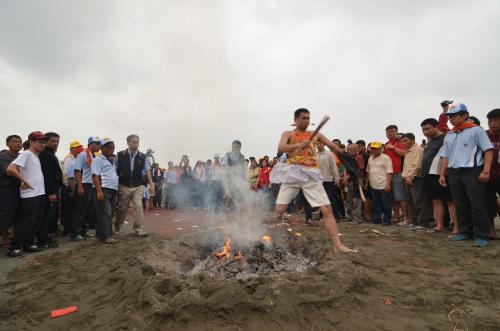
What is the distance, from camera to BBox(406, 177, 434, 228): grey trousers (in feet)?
23.7

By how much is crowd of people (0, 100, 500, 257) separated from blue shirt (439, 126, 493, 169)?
0.7 inches

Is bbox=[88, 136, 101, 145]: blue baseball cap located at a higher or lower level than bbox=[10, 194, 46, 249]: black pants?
higher

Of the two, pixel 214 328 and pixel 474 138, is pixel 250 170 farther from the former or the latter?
pixel 214 328

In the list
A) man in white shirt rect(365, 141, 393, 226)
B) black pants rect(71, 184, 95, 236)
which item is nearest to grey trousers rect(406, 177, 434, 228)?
man in white shirt rect(365, 141, 393, 226)

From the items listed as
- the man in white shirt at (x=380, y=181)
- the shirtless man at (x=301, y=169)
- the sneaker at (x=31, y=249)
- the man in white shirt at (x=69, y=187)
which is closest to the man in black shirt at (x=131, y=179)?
the man in white shirt at (x=69, y=187)

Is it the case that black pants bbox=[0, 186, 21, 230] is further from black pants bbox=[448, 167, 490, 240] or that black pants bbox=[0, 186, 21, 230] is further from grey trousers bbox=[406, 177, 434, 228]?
grey trousers bbox=[406, 177, 434, 228]

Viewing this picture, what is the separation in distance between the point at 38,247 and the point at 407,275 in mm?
6674

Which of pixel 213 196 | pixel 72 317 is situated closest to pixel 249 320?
pixel 72 317

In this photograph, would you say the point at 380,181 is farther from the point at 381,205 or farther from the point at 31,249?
the point at 31,249

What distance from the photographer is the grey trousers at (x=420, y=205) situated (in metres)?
7.23

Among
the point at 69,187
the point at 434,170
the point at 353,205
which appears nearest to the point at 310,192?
the point at 434,170

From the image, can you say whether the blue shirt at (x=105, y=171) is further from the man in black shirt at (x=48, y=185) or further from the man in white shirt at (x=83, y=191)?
the man in black shirt at (x=48, y=185)

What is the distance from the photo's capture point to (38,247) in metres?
6.08

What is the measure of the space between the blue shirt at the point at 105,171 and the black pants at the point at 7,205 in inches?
57.9
